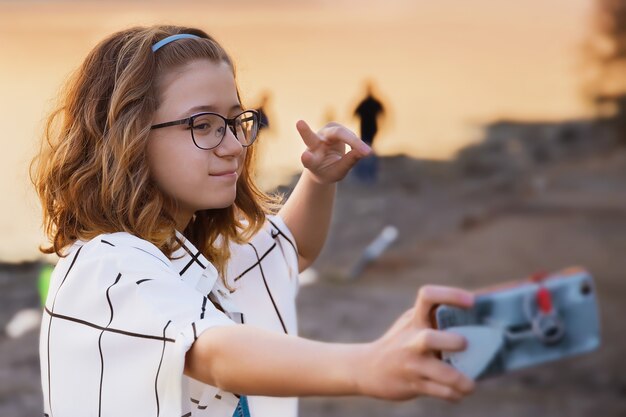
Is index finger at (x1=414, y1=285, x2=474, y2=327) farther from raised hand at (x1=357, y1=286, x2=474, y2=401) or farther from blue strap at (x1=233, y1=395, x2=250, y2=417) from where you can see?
blue strap at (x1=233, y1=395, x2=250, y2=417)

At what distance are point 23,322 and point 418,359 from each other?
5748 millimetres

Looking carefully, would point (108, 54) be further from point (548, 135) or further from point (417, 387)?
point (548, 135)

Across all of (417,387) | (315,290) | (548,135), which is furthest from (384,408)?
(548,135)

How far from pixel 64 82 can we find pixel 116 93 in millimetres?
253

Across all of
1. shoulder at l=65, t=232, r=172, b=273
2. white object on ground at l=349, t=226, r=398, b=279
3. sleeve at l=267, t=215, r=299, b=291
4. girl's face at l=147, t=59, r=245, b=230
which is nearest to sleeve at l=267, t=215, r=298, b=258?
sleeve at l=267, t=215, r=299, b=291

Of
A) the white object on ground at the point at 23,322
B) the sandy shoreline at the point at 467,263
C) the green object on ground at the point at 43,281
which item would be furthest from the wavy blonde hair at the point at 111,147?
the green object on ground at the point at 43,281

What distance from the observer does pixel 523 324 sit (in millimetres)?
1223

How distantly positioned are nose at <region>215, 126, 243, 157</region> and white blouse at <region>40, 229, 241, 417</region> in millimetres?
200

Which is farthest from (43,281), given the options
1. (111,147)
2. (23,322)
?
(111,147)

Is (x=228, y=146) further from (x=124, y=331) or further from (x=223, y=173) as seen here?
(x=124, y=331)

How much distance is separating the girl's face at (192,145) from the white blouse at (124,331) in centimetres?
14

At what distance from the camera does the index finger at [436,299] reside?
1.16m

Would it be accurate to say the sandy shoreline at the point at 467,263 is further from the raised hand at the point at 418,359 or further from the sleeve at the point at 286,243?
the raised hand at the point at 418,359

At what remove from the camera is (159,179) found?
71.3 inches
